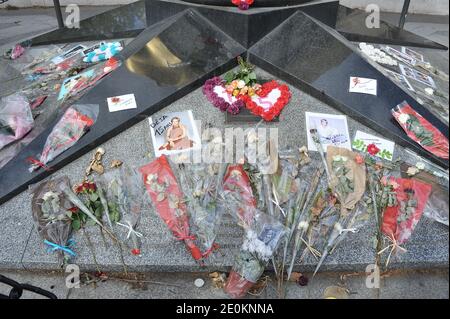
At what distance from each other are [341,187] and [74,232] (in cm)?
222

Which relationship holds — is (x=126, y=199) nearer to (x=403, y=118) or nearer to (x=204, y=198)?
(x=204, y=198)

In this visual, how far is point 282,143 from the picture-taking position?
3535mm

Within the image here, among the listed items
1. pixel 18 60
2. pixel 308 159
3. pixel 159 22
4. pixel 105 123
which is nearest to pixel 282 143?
pixel 308 159

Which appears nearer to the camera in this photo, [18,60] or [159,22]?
[159,22]

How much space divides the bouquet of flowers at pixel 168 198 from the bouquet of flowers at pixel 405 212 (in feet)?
4.93

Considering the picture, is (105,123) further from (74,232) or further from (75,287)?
(75,287)

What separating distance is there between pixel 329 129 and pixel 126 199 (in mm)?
1994

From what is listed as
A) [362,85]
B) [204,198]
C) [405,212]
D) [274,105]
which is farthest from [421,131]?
[204,198]

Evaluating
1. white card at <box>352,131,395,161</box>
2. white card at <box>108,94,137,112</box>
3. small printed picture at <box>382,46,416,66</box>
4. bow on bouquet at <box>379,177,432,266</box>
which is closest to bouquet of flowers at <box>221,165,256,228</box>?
bow on bouquet at <box>379,177,432,266</box>

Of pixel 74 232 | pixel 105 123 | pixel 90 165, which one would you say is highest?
pixel 105 123

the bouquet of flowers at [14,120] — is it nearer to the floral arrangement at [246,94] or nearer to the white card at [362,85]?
the floral arrangement at [246,94]

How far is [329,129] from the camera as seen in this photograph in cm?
362

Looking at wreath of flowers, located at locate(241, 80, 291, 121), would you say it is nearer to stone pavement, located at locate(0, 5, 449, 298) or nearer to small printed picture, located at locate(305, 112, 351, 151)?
small printed picture, located at locate(305, 112, 351, 151)

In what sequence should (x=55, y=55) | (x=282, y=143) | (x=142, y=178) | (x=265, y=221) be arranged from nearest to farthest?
(x=265, y=221)
(x=142, y=178)
(x=282, y=143)
(x=55, y=55)
